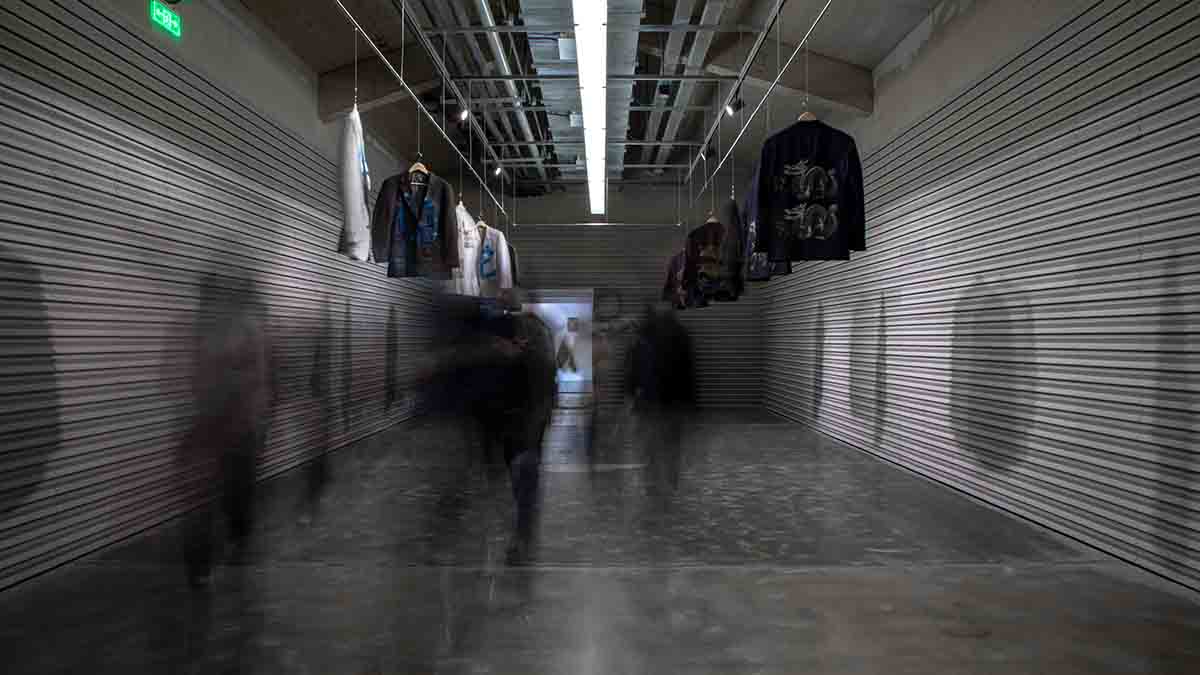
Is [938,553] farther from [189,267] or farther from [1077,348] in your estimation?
[189,267]

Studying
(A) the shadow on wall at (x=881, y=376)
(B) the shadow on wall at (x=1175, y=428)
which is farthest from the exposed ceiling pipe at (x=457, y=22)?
(B) the shadow on wall at (x=1175, y=428)

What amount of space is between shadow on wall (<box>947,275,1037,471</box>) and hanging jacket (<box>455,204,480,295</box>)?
5.41 m

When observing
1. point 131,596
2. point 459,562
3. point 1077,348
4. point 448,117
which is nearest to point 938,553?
point 1077,348

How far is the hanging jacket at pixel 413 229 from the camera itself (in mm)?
6359

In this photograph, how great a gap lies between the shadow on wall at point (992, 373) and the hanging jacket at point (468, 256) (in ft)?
17.8

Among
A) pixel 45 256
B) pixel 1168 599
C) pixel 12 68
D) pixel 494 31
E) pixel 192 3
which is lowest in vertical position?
pixel 1168 599

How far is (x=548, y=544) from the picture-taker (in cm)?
446

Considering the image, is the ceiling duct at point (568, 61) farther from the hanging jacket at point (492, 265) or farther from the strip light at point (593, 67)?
the hanging jacket at point (492, 265)

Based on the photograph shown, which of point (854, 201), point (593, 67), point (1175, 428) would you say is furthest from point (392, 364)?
point (1175, 428)

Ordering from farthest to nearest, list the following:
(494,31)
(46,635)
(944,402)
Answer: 1. (494,31)
2. (944,402)
3. (46,635)

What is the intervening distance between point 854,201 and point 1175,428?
8.29ft

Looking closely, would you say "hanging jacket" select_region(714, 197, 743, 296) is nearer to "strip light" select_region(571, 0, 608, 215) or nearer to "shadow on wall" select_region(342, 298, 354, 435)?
"strip light" select_region(571, 0, 608, 215)

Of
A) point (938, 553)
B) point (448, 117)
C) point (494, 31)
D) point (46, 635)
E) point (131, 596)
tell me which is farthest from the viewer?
point (448, 117)

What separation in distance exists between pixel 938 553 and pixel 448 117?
30.0 ft
